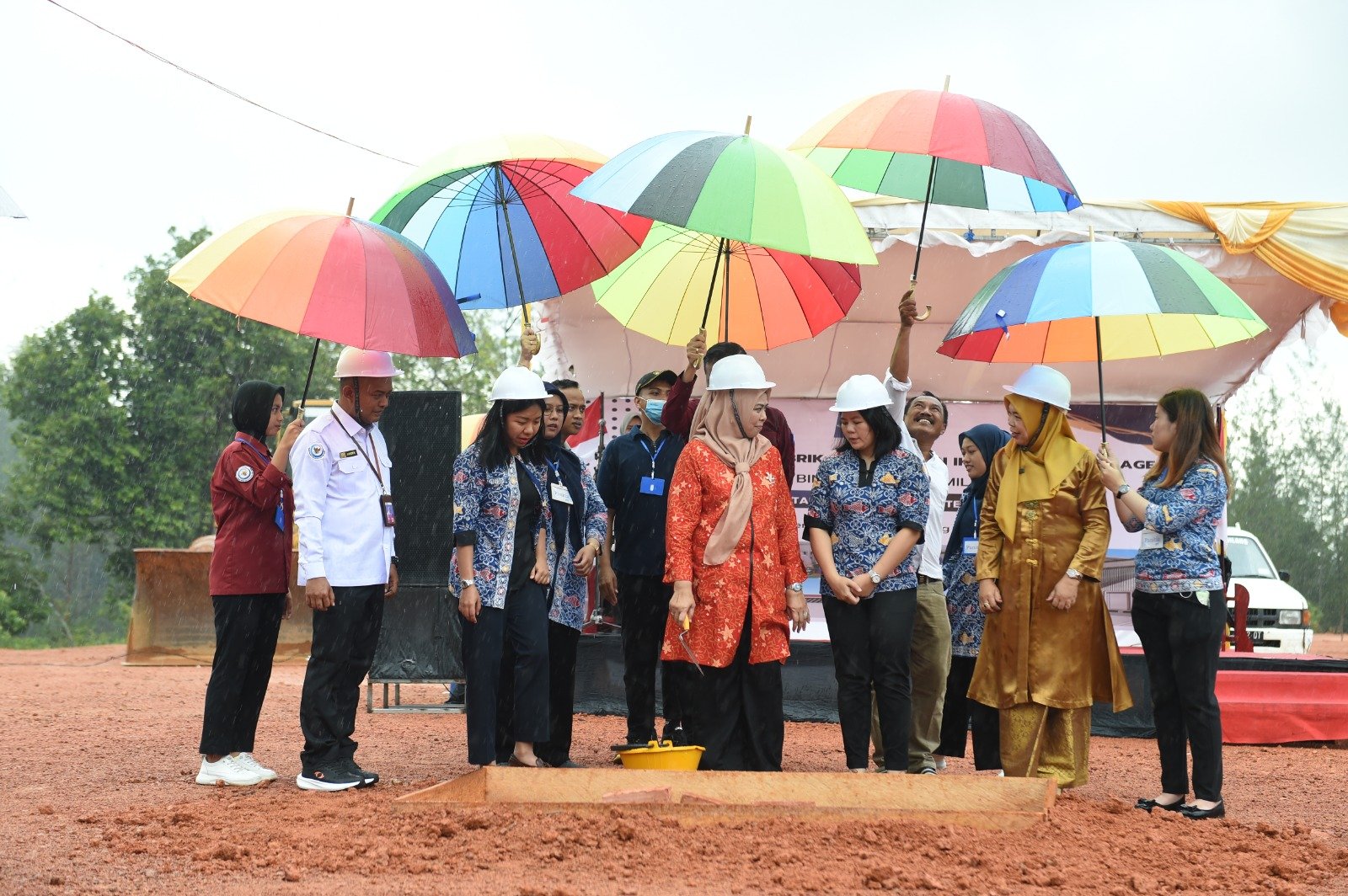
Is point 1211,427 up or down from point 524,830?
up

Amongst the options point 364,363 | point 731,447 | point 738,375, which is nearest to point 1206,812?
point 731,447

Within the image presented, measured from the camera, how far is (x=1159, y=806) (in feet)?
18.4

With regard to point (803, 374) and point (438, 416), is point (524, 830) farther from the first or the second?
point (803, 374)

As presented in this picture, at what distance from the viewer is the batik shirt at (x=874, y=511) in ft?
18.7

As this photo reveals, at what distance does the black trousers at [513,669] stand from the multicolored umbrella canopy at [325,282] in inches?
46.6

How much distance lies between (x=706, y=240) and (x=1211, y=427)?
9.33 ft

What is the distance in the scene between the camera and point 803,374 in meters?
10.3

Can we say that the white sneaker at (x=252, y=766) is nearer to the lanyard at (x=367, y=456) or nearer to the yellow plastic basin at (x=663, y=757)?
the lanyard at (x=367, y=456)

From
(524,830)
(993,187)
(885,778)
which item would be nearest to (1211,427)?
(993,187)

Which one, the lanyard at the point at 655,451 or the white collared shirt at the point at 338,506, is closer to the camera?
the white collared shirt at the point at 338,506

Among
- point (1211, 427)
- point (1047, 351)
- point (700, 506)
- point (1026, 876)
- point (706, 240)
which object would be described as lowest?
point (1026, 876)

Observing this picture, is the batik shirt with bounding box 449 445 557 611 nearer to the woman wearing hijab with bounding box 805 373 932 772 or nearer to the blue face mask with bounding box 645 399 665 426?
the blue face mask with bounding box 645 399 665 426

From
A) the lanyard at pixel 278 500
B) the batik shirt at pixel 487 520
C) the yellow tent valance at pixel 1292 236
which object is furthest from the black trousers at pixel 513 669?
the yellow tent valance at pixel 1292 236

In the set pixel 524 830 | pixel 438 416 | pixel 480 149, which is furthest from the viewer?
pixel 438 416
